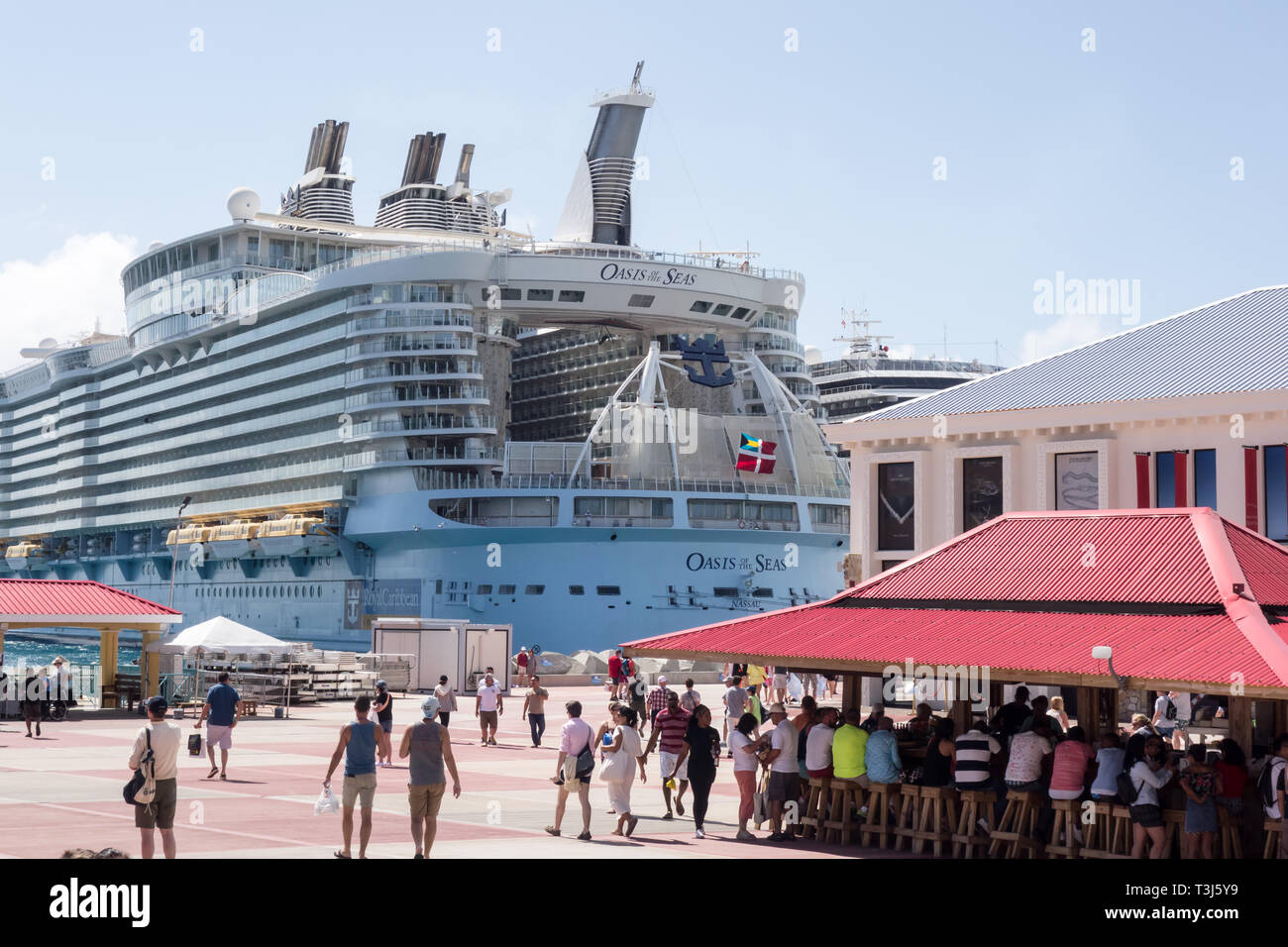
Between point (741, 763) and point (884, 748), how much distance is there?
1.72 meters

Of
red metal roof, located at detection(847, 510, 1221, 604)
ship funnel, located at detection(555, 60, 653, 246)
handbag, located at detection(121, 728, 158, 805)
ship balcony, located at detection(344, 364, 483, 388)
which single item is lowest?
handbag, located at detection(121, 728, 158, 805)

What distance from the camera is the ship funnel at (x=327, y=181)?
95.4 metres

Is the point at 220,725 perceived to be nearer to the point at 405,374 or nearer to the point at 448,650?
the point at 448,650

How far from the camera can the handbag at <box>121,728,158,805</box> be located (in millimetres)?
13297

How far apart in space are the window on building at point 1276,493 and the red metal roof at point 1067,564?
14214 millimetres

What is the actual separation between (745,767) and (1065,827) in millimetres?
3864

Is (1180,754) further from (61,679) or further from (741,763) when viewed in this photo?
(61,679)

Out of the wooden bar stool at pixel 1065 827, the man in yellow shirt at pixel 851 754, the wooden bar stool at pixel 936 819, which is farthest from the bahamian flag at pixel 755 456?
the wooden bar stool at pixel 1065 827

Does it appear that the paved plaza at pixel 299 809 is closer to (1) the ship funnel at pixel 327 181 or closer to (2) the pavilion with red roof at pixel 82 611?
(2) the pavilion with red roof at pixel 82 611

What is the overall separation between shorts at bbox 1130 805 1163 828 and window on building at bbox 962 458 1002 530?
2265cm

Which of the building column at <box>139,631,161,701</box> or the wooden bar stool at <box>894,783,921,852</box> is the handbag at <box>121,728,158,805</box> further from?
the building column at <box>139,631,161,701</box>

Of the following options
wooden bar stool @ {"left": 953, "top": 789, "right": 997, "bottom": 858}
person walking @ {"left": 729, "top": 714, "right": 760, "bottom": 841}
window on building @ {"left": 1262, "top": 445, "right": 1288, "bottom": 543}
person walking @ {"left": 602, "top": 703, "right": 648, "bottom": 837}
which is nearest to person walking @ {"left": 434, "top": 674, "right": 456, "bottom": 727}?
person walking @ {"left": 729, "top": 714, "right": 760, "bottom": 841}

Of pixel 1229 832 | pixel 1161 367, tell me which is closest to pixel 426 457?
pixel 1161 367
